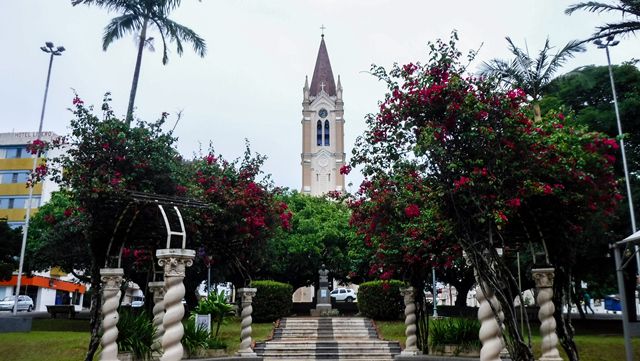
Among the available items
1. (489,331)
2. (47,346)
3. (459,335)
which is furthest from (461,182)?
(47,346)

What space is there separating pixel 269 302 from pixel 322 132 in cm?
5214

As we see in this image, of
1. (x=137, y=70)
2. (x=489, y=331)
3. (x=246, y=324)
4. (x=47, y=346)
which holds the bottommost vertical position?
(x=47, y=346)

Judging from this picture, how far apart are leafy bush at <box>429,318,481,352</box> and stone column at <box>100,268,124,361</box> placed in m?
7.59

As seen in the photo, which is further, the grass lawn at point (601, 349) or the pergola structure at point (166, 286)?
the grass lawn at point (601, 349)

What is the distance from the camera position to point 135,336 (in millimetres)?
12523

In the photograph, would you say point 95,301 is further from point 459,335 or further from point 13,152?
point 13,152

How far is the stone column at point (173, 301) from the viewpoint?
9.19 metres

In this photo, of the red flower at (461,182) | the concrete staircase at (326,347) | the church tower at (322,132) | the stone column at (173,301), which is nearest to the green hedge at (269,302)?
the concrete staircase at (326,347)

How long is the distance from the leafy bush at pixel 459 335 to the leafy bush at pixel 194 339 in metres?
5.76

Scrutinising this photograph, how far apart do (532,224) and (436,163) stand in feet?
7.96

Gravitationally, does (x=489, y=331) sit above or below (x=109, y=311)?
below

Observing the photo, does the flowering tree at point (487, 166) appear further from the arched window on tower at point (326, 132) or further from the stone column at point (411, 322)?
the arched window on tower at point (326, 132)

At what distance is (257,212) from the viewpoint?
1706 cm

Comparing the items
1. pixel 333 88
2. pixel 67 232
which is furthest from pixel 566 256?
pixel 333 88
